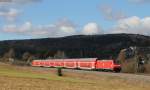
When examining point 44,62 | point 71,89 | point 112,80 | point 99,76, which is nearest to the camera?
point 71,89

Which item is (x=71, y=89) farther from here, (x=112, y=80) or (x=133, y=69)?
(x=133, y=69)

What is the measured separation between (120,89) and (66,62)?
209 ft

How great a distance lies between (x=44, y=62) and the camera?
373ft

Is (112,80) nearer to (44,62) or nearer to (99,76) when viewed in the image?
(99,76)

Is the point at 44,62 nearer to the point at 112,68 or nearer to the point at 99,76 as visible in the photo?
the point at 112,68

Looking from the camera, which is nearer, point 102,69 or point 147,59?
point 102,69

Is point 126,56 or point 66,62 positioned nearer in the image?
point 66,62

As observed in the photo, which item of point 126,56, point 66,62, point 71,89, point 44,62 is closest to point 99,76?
point 71,89

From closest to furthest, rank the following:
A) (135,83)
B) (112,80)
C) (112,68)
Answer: (135,83) → (112,80) → (112,68)

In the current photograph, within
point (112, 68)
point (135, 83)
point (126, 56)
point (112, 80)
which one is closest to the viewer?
point (135, 83)

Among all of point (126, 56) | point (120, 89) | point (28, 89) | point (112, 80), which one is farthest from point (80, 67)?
point (28, 89)

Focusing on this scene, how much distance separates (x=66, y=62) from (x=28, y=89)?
69188 mm

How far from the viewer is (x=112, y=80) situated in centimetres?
4994

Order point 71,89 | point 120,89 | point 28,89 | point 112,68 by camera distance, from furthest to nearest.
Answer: point 112,68, point 120,89, point 71,89, point 28,89
